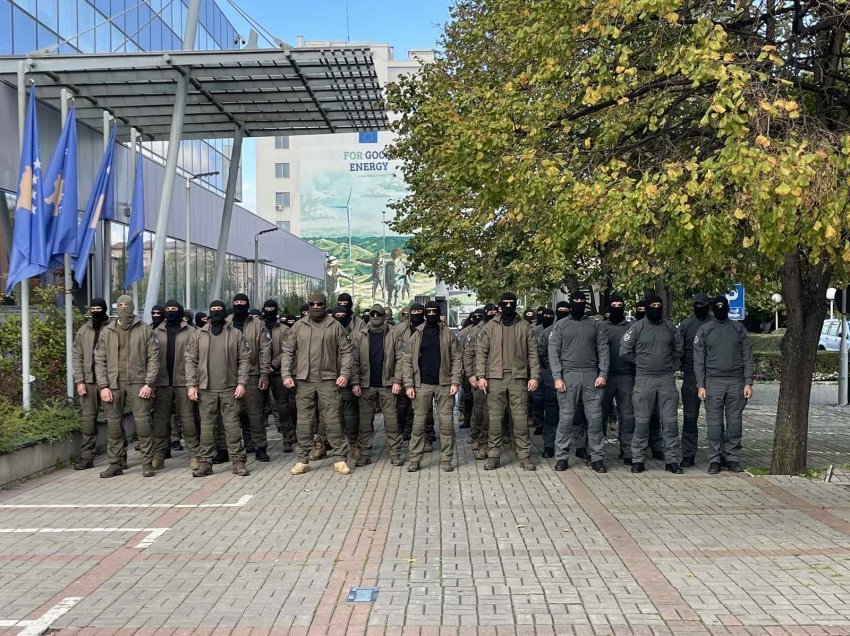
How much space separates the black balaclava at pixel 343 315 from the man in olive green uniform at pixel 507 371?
212 centimetres

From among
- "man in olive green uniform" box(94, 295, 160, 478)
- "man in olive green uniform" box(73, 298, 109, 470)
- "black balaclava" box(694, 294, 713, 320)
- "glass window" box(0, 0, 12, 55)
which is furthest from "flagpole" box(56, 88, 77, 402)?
"black balaclava" box(694, 294, 713, 320)

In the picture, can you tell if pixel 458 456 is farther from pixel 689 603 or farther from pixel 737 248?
pixel 689 603

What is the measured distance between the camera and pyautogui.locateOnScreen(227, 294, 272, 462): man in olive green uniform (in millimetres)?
11156

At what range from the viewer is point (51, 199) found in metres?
11.5

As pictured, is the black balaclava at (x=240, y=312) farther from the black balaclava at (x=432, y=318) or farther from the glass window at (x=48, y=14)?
the glass window at (x=48, y=14)

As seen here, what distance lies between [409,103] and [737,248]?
1014 centimetres

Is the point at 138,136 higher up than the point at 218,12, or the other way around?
the point at 218,12

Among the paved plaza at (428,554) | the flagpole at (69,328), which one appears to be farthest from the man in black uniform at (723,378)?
the flagpole at (69,328)

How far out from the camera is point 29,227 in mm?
11070

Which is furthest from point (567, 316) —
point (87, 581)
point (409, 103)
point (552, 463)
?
point (409, 103)

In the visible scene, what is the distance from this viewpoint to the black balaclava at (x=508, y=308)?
34.2 feet

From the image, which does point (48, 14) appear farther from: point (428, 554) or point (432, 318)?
point (428, 554)

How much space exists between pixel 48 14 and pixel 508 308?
42.0 ft

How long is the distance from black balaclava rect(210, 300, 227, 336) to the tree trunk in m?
6.40
